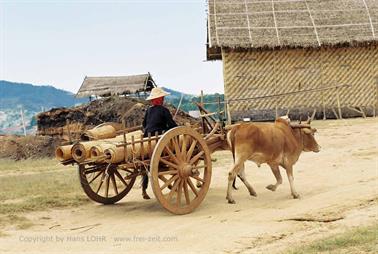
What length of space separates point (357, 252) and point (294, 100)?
19227mm

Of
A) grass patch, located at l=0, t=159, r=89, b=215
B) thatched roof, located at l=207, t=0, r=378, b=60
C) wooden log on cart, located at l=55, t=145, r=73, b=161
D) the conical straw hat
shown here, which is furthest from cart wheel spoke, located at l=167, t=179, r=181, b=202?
thatched roof, located at l=207, t=0, r=378, b=60

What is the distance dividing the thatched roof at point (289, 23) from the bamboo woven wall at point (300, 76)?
61cm

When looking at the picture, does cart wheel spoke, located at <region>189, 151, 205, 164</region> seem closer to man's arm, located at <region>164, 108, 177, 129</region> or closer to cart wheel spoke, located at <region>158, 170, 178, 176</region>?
cart wheel spoke, located at <region>158, 170, 178, 176</region>

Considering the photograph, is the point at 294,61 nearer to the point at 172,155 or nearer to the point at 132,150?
the point at 172,155

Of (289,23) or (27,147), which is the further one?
(289,23)

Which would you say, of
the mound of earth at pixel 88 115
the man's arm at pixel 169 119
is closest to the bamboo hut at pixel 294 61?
the mound of earth at pixel 88 115

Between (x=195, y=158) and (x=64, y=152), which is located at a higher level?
(x=64, y=152)

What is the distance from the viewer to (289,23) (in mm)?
24688

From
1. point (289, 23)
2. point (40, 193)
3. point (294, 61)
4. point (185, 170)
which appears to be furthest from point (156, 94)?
point (289, 23)

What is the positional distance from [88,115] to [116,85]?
23.3 ft

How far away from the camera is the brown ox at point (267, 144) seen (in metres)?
8.44

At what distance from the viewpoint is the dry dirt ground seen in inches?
245

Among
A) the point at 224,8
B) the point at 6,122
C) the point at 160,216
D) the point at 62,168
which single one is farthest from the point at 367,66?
the point at 6,122

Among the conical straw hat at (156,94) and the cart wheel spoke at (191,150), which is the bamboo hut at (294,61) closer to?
the conical straw hat at (156,94)
